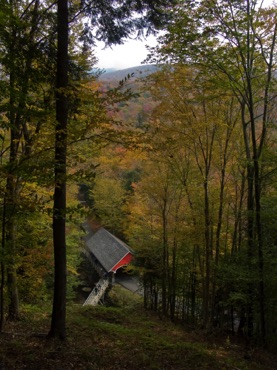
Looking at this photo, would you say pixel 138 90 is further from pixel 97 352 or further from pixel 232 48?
pixel 97 352

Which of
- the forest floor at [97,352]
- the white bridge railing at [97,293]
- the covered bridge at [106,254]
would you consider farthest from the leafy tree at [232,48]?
the covered bridge at [106,254]

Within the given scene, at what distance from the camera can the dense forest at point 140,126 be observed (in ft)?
15.0

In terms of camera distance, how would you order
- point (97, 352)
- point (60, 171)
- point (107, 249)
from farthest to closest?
point (107, 249), point (97, 352), point (60, 171)

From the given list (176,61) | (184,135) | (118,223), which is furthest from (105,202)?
(176,61)

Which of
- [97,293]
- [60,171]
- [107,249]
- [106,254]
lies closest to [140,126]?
[60,171]

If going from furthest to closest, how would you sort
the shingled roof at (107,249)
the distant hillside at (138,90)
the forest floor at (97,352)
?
the shingled roof at (107,249) → the distant hillside at (138,90) → the forest floor at (97,352)

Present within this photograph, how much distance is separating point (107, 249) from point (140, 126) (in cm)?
2225

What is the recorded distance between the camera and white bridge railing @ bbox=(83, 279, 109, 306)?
739 inches

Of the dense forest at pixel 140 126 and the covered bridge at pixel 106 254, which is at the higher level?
the dense forest at pixel 140 126

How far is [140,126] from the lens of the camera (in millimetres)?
5152

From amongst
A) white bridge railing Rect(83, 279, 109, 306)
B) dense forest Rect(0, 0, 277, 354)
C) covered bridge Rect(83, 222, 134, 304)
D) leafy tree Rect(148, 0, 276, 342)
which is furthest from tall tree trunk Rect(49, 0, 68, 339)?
covered bridge Rect(83, 222, 134, 304)

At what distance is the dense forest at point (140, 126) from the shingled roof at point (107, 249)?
11.3 m

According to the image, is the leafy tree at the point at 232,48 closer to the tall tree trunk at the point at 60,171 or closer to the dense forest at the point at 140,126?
the dense forest at the point at 140,126

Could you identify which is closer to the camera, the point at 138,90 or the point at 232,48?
the point at 232,48
